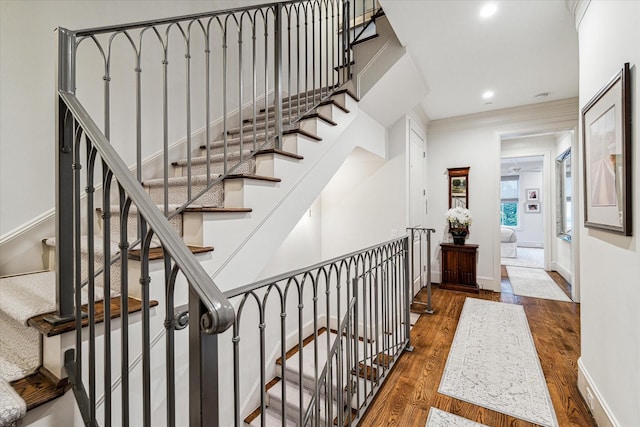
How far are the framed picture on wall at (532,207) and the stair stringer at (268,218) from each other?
8889 mm

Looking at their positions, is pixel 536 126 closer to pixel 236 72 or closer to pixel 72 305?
pixel 236 72

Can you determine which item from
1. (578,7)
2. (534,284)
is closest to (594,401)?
(578,7)

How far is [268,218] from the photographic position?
1849 millimetres

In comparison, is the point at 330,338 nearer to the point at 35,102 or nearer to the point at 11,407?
the point at 11,407

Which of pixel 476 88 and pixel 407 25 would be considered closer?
pixel 407 25

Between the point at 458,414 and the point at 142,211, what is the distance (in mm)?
2090

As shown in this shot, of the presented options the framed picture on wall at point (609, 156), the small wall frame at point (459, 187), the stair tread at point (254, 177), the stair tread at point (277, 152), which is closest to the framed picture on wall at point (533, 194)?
the small wall frame at point (459, 187)

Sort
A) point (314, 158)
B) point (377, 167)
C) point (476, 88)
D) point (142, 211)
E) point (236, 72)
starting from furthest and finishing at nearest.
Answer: point (377, 167) → point (476, 88) → point (236, 72) → point (314, 158) → point (142, 211)

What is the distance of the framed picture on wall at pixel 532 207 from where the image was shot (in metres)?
9.03

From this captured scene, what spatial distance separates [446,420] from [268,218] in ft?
5.31

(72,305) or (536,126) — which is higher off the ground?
(536,126)

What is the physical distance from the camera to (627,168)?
4.29 ft

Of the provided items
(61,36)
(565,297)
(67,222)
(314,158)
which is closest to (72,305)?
(67,222)

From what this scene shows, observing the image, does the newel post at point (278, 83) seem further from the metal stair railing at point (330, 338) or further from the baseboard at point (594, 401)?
the baseboard at point (594, 401)
